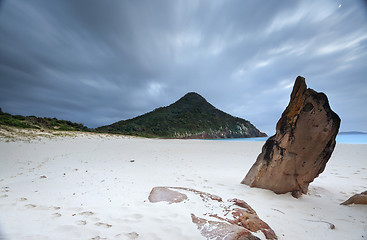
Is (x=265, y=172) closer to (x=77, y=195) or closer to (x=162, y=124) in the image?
(x=77, y=195)

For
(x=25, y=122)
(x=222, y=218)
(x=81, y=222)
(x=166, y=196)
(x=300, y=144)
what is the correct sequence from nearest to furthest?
(x=81, y=222), (x=222, y=218), (x=166, y=196), (x=300, y=144), (x=25, y=122)

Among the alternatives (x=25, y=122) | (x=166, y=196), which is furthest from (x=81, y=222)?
(x=25, y=122)

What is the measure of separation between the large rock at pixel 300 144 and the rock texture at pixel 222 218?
200 cm

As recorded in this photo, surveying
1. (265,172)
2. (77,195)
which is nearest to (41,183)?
(77,195)

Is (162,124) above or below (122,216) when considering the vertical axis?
above

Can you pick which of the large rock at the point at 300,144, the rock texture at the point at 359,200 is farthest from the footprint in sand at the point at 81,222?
the rock texture at the point at 359,200

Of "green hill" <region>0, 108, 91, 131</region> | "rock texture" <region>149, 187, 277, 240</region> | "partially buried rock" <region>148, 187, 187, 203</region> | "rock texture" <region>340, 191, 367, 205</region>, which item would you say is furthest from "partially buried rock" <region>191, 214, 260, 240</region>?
"green hill" <region>0, 108, 91, 131</region>

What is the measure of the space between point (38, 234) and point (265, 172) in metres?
4.50

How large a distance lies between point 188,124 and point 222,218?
156ft

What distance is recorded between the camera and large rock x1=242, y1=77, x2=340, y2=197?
3689mm

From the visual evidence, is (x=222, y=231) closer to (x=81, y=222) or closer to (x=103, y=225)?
(x=103, y=225)

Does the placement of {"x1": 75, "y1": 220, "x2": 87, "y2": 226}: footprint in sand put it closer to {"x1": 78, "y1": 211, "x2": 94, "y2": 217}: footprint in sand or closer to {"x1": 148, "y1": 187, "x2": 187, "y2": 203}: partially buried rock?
{"x1": 78, "y1": 211, "x2": 94, "y2": 217}: footprint in sand

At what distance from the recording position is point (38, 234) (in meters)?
1.55

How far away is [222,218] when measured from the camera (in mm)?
2113
